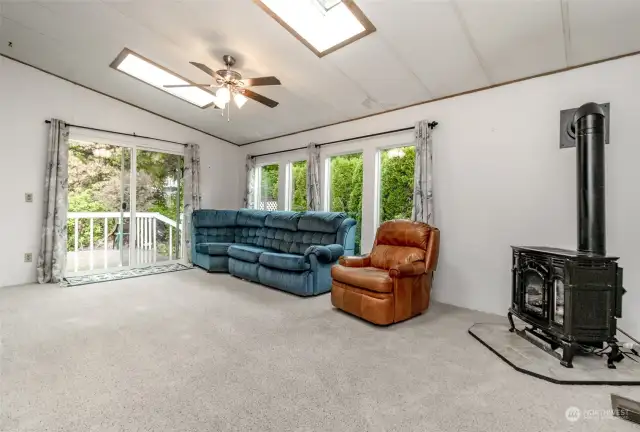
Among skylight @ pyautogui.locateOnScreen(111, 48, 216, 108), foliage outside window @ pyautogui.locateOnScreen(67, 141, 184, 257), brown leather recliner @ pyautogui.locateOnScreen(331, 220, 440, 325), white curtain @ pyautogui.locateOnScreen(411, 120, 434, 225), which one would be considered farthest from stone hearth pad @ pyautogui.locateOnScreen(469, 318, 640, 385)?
foliage outside window @ pyautogui.locateOnScreen(67, 141, 184, 257)

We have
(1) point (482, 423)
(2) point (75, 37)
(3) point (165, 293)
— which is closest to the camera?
(1) point (482, 423)

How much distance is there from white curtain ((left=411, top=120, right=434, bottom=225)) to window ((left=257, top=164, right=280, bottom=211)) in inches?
121

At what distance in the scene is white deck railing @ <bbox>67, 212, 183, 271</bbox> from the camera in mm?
5180

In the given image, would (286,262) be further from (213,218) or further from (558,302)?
(558,302)

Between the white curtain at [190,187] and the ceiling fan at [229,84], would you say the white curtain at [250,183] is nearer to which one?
the white curtain at [190,187]

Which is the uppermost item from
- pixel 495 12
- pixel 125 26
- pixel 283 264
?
pixel 125 26

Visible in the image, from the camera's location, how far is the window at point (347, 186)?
4.81 m

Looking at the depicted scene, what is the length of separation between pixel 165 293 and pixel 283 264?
1.57m

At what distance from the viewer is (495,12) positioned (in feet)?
7.75

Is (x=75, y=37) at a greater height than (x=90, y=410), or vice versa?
(x=75, y=37)

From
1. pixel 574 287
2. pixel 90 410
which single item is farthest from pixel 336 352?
pixel 574 287

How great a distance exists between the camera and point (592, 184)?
2.41 metres

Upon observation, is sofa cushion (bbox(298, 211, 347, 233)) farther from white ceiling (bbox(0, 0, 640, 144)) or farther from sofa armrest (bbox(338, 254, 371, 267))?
white ceiling (bbox(0, 0, 640, 144))

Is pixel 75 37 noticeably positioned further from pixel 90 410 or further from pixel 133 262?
pixel 90 410
